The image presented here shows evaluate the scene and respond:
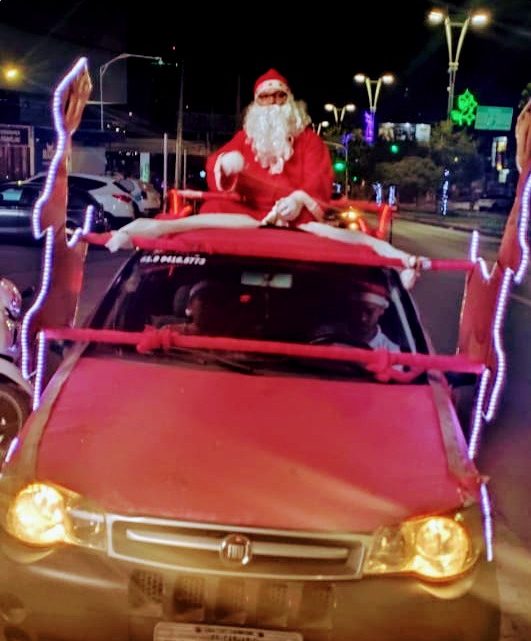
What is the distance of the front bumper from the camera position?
3014 millimetres

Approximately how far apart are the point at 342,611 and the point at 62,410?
4.47ft

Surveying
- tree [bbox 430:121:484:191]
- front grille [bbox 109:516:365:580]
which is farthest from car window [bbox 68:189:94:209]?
tree [bbox 430:121:484:191]

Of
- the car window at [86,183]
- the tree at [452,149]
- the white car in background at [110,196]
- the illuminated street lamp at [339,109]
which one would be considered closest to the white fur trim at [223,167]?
the white car in background at [110,196]

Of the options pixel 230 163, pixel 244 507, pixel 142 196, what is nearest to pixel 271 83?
pixel 230 163

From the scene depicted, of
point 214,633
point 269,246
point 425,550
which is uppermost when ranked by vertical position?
point 269,246

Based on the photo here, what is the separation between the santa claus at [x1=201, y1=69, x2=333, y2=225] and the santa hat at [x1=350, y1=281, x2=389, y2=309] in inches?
40.9

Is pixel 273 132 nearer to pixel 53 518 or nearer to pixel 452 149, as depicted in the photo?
pixel 53 518

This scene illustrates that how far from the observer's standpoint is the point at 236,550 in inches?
120

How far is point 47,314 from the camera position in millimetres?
4422

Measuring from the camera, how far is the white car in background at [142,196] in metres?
25.1

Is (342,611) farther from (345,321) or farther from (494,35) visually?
(494,35)

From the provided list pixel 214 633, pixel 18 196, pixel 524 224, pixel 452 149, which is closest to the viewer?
pixel 214 633

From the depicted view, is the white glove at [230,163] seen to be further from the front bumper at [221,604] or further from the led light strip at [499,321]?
the front bumper at [221,604]

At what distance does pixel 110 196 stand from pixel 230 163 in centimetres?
1873
